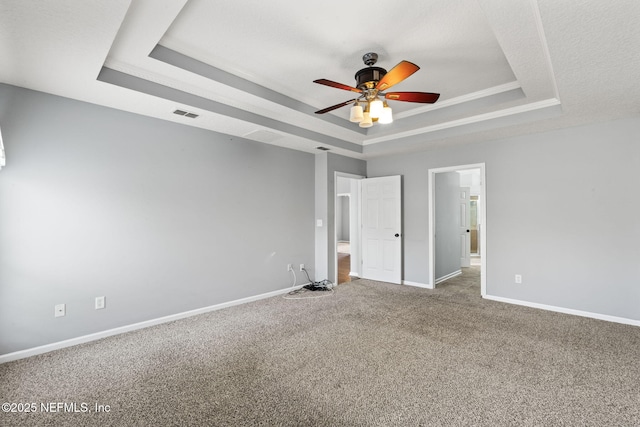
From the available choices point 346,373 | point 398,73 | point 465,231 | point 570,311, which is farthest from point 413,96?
point 465,231

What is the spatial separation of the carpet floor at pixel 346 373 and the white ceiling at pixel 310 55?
243cm

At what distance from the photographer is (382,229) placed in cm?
557

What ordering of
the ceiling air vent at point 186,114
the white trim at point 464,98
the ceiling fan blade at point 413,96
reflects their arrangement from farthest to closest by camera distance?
1. the white trim at point 464,98
2. the ceiling air vent at point 186,114
3. the ceiling fan blade at point 413,96

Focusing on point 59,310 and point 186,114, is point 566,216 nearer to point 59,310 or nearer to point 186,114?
point 186,114

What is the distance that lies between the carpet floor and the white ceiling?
95.8 inches

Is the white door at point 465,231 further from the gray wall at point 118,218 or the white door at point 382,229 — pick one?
the gray wall at point 118,218

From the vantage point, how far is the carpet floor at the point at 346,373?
75.9 inches

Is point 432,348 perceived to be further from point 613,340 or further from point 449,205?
point 449,205

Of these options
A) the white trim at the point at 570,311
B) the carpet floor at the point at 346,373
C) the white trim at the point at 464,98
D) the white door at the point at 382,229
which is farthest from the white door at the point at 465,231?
the white trim at the point at 464,98

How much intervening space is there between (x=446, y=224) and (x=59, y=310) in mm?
5870

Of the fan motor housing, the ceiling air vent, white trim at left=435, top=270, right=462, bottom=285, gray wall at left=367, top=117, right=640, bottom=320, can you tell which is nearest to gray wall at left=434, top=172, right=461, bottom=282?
white trim at left=435, top=270, right=462, bottom=285

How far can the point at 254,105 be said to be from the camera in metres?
3.45

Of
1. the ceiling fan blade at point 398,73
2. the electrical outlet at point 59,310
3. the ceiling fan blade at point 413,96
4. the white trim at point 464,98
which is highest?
the white trim at point 464,98

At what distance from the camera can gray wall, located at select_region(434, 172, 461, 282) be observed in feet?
18.1
